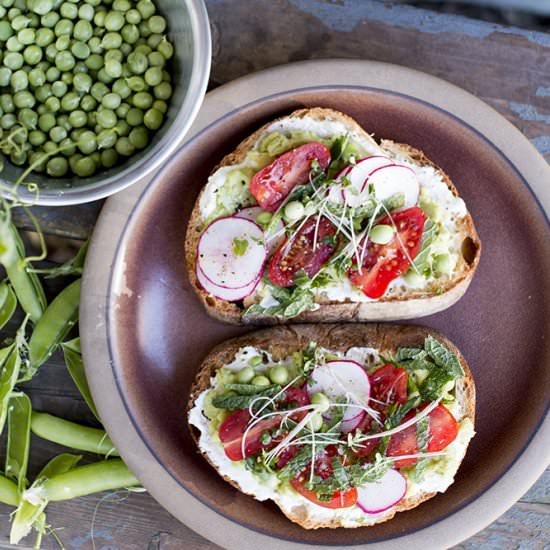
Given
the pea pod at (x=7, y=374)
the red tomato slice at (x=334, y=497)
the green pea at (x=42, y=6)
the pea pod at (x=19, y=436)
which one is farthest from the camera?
the pea pod at (x=19, y=436)

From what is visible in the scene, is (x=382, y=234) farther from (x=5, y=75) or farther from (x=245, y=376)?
(x=5, y=75)

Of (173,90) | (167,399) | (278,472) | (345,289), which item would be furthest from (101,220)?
(278,472)

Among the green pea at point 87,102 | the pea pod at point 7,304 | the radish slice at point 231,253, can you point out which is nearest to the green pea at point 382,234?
the radish slice at point 231,253

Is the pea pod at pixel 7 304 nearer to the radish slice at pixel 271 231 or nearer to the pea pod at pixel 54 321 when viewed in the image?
the pea pod at pixel 54 321

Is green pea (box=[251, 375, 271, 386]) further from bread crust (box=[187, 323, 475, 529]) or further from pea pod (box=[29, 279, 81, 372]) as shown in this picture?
pea pod (box=[29, 279, 81, 372])

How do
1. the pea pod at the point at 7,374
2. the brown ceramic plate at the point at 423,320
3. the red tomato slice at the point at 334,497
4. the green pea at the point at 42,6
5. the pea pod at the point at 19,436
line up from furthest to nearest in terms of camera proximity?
the pea pod at the point at 19,436 → the pea pod at the point at 7,374 → the brown ceramic plate at the point at 423,320 → the red tomato slice at the point at 334,497 → the green pea at the point at 42,6

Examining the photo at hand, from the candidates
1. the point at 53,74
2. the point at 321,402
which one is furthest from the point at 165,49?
the point at 321,402

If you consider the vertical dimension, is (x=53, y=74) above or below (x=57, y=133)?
above

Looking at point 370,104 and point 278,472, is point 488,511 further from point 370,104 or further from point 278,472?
point 370,104
